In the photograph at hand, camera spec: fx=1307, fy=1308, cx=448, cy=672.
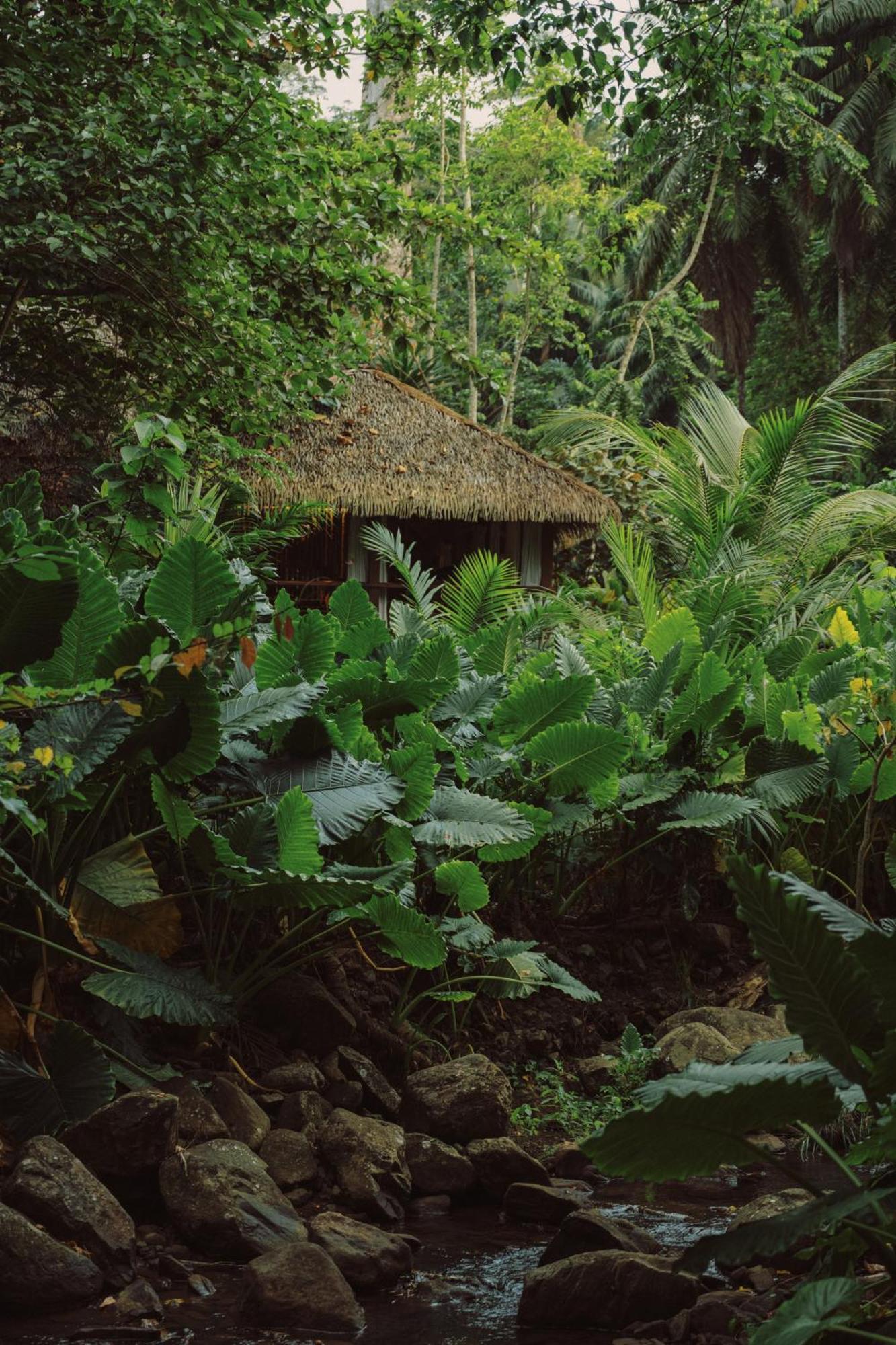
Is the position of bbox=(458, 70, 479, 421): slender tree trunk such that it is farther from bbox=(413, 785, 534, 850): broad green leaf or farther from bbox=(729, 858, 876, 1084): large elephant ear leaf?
bbox=(729, 858, 876, 1084): large elephant ear leaf

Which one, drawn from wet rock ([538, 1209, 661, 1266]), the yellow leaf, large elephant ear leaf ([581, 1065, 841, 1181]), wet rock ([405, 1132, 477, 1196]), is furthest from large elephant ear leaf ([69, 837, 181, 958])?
the yellow leaf

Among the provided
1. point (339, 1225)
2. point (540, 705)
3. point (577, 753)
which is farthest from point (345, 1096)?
point (540, 705)

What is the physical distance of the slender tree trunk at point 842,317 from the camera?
21.9m

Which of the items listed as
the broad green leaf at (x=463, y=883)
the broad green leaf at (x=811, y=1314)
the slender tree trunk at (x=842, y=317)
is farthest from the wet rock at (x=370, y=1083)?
the slender tree trunk at (x=842, y=317)

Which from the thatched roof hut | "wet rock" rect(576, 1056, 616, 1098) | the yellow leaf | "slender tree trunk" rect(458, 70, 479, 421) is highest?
"slender tree trunk" rect(458, 70, 479, 421)

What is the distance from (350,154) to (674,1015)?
4.48 m

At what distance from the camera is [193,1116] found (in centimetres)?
318

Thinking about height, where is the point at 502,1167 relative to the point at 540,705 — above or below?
below

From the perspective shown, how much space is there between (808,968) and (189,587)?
1.99 metres

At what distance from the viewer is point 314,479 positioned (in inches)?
412

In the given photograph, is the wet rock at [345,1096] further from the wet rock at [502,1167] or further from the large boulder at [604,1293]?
the large boulder at [604,1293]

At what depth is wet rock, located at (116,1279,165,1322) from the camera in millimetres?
2498

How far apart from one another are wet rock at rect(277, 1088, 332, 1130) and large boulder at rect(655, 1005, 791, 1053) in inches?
58.4

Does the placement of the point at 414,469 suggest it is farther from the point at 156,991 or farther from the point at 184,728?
the point at 156,991
